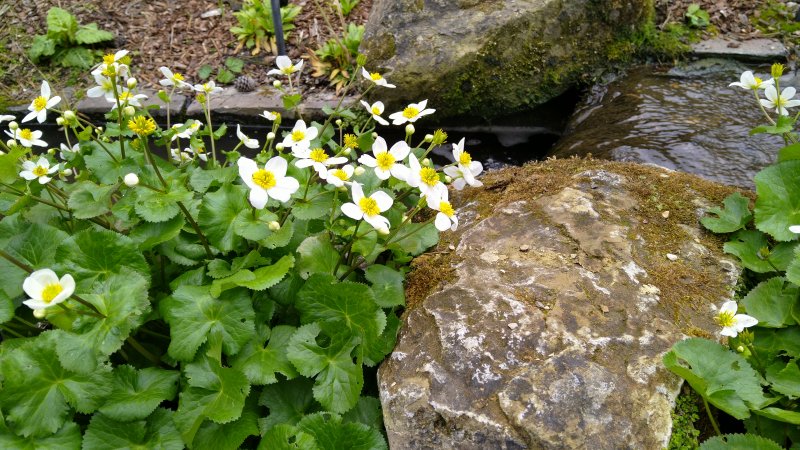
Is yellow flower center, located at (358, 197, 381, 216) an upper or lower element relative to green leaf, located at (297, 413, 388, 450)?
upper

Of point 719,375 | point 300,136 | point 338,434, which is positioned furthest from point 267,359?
point 719,375

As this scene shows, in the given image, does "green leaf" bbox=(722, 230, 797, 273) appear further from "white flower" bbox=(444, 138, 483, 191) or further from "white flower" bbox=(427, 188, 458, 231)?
"white flower" bbox=(427, 188, 458, 231)

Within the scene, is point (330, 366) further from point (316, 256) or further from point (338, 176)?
point (338, 176)

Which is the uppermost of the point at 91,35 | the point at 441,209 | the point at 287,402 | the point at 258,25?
the point at 441,209

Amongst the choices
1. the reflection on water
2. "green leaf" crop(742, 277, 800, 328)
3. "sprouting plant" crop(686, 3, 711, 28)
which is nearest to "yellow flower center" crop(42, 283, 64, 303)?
"green leaf" crop(742, 277, 800, 328)

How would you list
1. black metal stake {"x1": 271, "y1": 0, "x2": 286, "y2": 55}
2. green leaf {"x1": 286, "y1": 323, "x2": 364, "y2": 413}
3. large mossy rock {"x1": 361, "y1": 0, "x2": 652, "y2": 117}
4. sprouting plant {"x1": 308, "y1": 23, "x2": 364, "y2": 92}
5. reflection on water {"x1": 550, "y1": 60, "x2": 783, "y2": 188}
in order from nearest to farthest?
green leaf {"x1": 286, "y1": 323, "x2": 364, "y2": 413}
reflection on water {"x1": 550, "y1": 60, "x2": 783, "y2": 188}
large mossy rock {"x1": 361, "y1": 0, "x2": 652, "y2": 117}
black metal stake {"x1": 271, "y1": 0, "x2": 286, "y2": 55}
sprouting plant {"x1": 308, "y1": 23, "x2": 364, "y2": 92}

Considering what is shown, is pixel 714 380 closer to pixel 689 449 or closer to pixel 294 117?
pixel 689 449

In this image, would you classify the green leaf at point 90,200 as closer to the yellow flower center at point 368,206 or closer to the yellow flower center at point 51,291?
the yellow flower center at point 51,291
